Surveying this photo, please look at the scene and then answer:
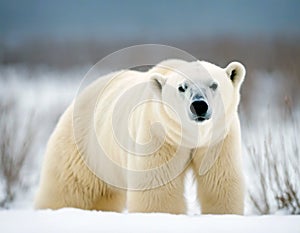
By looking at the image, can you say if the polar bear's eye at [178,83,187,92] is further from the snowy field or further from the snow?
the snow

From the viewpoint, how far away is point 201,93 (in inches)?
96.0

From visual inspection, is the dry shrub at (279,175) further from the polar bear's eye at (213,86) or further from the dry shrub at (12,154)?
the dry shrub at (12,154)

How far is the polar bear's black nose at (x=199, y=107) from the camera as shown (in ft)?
7.79

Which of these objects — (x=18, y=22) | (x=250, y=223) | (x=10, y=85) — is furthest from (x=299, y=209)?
(x=18, y=22)

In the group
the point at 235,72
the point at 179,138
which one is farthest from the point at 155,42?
the point at 179,138

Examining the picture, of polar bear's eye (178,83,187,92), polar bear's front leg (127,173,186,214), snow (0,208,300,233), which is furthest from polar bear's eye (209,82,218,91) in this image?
snow (0,208,300,233)

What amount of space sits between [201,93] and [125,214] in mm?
692

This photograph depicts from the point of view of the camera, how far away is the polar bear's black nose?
7.79ft

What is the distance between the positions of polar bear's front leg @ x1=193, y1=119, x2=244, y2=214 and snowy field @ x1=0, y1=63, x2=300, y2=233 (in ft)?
0.47

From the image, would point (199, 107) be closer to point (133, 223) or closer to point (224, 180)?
point (224, 180)

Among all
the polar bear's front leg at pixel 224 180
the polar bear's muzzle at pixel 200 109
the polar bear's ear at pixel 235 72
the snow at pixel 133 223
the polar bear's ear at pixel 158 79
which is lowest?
the snow at pixel 133 223

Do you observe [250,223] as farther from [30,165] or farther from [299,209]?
[30,165]

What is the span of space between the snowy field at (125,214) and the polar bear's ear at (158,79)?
1.48ft

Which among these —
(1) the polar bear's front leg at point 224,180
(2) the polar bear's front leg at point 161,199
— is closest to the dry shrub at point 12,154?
(2) the polar bear's front leg at point 161,199
